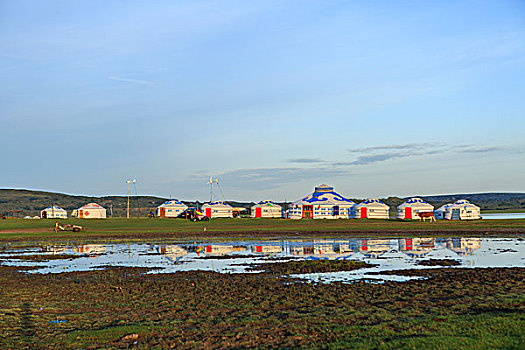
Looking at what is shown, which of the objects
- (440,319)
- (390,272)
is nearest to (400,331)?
(440,319)

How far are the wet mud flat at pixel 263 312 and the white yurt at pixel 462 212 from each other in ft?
264

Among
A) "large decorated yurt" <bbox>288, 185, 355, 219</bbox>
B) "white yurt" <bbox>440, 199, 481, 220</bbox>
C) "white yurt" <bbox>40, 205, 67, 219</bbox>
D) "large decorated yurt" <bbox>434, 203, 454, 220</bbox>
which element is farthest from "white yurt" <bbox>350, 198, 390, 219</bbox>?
"white yurt" <bbox>40, 205, 67, 219</bbox>

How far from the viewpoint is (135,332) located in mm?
13031

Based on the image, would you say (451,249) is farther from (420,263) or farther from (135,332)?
(135,332)

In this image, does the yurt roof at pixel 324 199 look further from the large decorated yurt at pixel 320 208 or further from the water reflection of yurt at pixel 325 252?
the water reflection of yurt at pixel 325 252

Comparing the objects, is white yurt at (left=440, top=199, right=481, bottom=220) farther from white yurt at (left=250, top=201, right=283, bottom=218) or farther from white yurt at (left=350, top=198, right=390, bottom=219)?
white yurt at (left=250, top=201, right=283, bottom=218)

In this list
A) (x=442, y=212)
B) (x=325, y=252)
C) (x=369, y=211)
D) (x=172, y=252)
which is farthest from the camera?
(x=442, y=212)

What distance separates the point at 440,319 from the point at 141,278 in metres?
14.8

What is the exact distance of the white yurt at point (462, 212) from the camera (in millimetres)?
99188

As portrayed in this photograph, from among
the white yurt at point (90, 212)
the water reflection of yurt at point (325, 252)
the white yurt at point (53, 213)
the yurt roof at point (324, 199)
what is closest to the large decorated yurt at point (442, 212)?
the yurt roof at point (324, 199)

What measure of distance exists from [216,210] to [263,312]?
339 ft

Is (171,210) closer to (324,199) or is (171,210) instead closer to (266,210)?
(266,210)

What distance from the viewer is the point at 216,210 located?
11806 cm

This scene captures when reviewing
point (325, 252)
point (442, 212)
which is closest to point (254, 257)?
point (325, 252)
